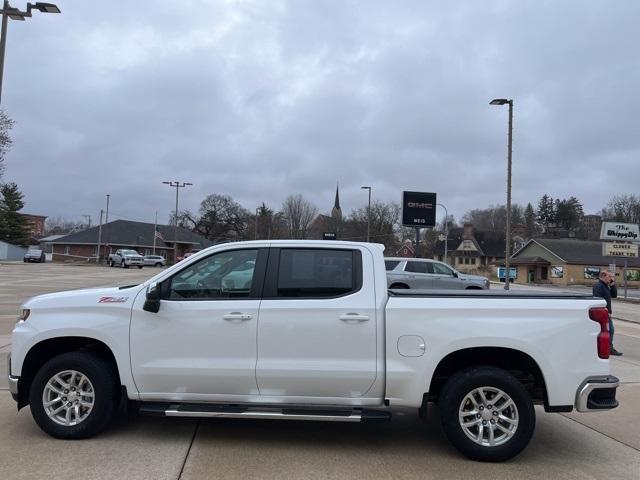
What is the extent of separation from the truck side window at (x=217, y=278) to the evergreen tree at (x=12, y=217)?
94.0m

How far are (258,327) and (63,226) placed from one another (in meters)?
174

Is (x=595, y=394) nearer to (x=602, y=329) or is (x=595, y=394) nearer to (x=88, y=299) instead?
(x=602, y=329)

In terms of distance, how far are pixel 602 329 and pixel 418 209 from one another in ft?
82.7

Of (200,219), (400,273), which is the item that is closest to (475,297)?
(400,273)

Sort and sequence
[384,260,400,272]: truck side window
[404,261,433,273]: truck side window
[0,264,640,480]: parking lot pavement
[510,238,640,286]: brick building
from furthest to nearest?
[510,238,640,286]: brick building, [384,260,400,272]: truck side window, [404,261,433,273]: truck side window, [0,264,640,480]: parking lot pavement

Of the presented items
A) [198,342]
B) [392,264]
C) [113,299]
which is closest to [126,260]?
[392,264]

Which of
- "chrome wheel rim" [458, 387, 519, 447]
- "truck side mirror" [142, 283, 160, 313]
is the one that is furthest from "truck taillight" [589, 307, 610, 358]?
"truck side mirror" [142, 283, 160, 313]

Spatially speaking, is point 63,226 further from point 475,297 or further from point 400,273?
point 475,297

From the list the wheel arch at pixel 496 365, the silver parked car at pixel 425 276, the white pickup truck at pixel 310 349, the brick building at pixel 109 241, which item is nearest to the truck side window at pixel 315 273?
the white pickup truck at pixel 310 349

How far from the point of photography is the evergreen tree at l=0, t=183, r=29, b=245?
285 feet

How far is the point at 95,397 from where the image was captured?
5016 mm

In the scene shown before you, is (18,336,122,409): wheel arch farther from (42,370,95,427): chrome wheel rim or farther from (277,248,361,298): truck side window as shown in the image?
(277,248,361,298): truck side window

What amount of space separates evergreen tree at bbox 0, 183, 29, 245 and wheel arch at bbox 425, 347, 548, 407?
312 ft

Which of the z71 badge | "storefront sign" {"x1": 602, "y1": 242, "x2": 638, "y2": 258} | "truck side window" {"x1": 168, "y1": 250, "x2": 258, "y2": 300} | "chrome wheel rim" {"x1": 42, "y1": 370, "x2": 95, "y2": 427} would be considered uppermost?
"storefront sign" {"x1": 602, "y1": 242, "x2": 638, "y2": 258}
